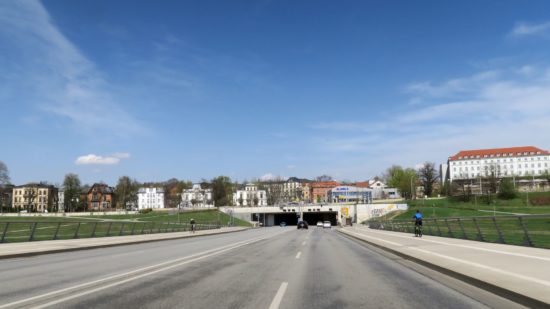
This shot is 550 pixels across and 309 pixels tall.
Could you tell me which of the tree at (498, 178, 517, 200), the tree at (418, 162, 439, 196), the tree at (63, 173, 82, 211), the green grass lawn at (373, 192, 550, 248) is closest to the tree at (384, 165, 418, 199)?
the tree at (418, 162, 439, 196)

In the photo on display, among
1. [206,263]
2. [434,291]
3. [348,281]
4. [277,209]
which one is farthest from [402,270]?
[277,209]

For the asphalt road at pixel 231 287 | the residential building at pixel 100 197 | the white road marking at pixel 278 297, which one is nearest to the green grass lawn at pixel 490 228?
the asphalt road at pixel 231 287

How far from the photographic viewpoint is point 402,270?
13344 millimetres

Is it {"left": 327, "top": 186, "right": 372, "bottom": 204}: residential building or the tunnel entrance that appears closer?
{"left": 327, "top": 186, "right": 372, "bottom": 204}: residential building

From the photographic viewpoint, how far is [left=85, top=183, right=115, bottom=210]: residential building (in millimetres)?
189000

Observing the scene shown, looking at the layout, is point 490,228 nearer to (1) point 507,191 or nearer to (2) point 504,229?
(2) point 504,229

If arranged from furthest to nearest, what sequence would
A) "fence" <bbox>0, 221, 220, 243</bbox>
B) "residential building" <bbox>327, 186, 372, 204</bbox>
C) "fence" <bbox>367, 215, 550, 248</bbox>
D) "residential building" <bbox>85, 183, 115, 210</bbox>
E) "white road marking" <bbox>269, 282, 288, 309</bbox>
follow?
"residential building" <bbox>85, 183, 115, 210</bbox> < "residential building" <bbox>327, 186, 372, 204</bbox> < "fence" <bbox>0, 221, 220, 243</bbox> < "fence" <bbox>367, 215, 550, 248</bbox> < "white road marking" <bbox>269, 282, 288, 309</bbox>

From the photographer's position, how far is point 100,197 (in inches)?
7554

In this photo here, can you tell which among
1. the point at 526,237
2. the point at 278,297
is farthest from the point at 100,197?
the point at 278,297

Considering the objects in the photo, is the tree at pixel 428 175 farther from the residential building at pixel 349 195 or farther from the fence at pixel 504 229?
the fence at pixel 504 229

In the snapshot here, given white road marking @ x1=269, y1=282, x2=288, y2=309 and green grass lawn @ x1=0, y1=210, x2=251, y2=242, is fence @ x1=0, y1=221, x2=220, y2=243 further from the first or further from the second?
white road marking @ x1=269, y1=282, x2=288, y2=309

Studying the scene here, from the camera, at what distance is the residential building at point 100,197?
189000 mm

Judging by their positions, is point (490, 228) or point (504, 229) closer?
point (504, 229)

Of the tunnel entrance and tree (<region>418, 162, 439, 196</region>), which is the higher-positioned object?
tree (<region>418, 162, 439, 196</region>)
